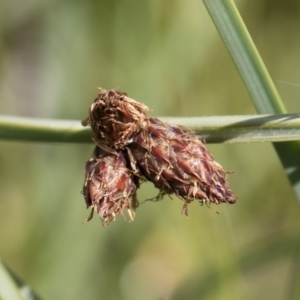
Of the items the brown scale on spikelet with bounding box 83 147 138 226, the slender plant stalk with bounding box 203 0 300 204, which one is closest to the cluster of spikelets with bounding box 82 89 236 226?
the brown scale on spikelet with bounding box 83 147 138 226

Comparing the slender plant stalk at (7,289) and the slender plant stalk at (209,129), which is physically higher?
the slender plant stalk at (209,129)

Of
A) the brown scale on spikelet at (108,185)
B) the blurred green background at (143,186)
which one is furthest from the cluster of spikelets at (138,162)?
the blurred green background at (143,186)

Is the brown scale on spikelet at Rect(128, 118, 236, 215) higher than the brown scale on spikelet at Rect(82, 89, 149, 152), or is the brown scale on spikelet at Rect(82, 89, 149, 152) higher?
the brown scale on spikelet at Rect(82, 89, 149, 152)

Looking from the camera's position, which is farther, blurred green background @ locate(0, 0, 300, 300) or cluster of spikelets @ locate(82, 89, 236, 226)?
blurred green background @ locate(0, 0, 300, 300)

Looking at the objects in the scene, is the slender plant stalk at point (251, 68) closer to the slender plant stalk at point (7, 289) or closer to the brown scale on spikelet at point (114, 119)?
the brown scale on spikelet at point (114, 119)

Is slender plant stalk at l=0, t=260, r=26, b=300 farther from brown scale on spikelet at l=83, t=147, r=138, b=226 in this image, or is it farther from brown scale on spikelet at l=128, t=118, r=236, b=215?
brown scale on spikelet at l=128, t=118, r=236, b=215

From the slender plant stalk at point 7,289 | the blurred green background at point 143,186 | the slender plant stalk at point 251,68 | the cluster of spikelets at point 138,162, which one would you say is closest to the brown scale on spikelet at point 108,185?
the cluster of spikelets at point 138,162

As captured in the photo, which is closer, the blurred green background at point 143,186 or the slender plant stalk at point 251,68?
the slender plant stalk at point 251,68

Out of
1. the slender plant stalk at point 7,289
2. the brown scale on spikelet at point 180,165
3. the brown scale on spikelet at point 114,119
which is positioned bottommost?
the slender plant stalk at point 7,289
